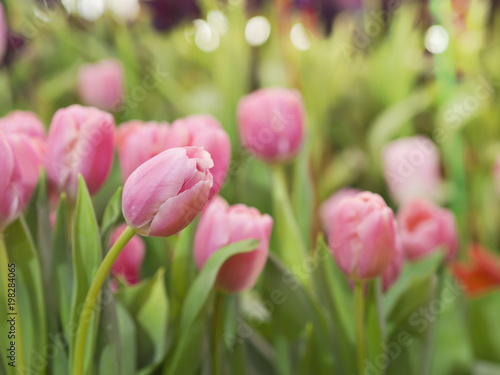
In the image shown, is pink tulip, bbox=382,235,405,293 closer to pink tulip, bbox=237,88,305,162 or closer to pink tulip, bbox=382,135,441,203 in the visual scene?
pink tulip, bbox=237,88,305,162

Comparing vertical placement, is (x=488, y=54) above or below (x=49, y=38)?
below

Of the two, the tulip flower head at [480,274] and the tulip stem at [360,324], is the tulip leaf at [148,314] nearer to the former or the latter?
the tulip stem at [360,324]

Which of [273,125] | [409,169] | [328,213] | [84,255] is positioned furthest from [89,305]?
[409,169]

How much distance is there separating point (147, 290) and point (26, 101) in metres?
0.50

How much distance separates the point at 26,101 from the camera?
0.76 meters

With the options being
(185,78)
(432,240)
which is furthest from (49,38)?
(432,240)

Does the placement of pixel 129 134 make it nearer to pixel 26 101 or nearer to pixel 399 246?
pixel 399 246

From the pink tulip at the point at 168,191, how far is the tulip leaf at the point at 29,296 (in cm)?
8

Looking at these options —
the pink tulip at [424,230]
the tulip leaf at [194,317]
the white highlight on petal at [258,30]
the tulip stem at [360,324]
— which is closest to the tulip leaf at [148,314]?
the tulip leaf at [194,317]

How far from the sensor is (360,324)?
352 mm

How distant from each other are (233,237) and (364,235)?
0.07 meters

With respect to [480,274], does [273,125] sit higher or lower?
higher

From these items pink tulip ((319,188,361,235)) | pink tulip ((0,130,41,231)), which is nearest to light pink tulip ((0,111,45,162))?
pink tulip ((0,130,41,231))

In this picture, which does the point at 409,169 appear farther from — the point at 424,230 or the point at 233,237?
the point at 233,237
